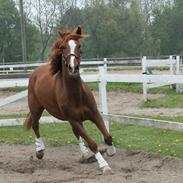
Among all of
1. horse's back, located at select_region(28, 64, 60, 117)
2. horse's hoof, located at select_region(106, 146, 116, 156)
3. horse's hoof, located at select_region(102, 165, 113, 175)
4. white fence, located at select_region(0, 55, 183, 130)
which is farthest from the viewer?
horse's back, located at select_region(28, 64, 60, 117)

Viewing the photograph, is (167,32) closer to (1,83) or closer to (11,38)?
(11,38)

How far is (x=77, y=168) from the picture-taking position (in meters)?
7.55

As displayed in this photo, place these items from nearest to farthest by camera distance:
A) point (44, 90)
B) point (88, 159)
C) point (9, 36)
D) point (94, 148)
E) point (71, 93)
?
1. point (94, 148)
2. point (71, 93)
3. point (88, 159)
4. point (44, 90)
5. point (9, 36)

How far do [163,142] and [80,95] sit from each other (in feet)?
8.14

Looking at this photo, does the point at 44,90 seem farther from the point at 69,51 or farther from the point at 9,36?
the point at 9,36

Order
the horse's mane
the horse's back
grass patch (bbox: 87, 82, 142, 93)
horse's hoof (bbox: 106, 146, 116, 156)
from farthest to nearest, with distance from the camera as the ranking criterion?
grass patch (bbox: 87, 82, 142, 93), the horse's back, horse's hoof (bbox: 106, 146, 116, 156), the horse's mane

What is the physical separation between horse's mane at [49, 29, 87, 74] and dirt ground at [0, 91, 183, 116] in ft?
20.3

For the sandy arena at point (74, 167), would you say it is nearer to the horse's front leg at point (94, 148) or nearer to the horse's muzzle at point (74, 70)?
the horse's front leg at point (94, 148)

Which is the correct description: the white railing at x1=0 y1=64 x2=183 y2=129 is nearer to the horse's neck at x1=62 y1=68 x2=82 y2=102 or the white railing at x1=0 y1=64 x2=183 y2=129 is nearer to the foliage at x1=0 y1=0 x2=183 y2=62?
the horse's neck at x1=62 y1=68 x2=82 y2=102

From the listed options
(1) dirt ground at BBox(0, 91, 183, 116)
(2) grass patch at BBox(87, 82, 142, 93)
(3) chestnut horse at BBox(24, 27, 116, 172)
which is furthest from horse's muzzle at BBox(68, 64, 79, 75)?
(2) grass patch at BBox(87, 82, 142, 93)

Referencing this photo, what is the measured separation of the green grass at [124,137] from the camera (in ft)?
28.1

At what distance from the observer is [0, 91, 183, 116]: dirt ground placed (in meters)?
14.0

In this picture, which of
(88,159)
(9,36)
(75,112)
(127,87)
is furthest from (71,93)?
(9,36)

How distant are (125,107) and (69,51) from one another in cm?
895
